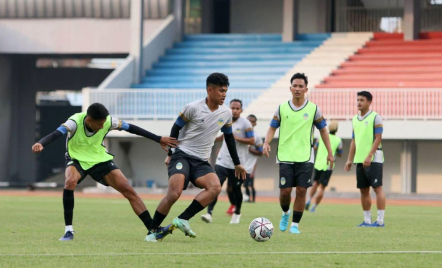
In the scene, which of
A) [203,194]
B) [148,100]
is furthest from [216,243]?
[148,100]

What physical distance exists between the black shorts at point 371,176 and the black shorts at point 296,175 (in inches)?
93.9

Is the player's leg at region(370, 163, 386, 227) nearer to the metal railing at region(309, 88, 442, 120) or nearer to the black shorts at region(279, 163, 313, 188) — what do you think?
the black shorts at region(279, 163, 313, 188)

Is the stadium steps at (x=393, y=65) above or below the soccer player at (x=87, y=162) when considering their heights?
above

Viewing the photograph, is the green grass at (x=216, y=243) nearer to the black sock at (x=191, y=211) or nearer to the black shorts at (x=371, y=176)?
the black sock at (x=191, y=211)

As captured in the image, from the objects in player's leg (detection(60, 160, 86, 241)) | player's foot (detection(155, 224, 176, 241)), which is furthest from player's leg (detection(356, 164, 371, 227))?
player's leg (detection(60, 160, 86, 241))

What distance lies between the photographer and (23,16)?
3975 cm

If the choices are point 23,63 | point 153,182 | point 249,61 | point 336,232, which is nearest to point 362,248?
point 336,232

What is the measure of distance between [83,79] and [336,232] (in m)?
32.5

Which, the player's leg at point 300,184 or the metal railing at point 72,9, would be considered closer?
the player's leg at point 300,184

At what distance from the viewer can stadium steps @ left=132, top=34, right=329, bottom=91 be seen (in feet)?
117

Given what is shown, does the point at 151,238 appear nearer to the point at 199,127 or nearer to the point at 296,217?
the point at 199,127

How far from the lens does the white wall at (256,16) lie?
136 ft

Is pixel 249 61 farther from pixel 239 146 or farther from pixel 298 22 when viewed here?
pixel 239 146

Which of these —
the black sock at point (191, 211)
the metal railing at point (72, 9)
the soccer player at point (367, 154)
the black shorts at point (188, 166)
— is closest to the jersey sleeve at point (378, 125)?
the soccer player at point (367, 154)
